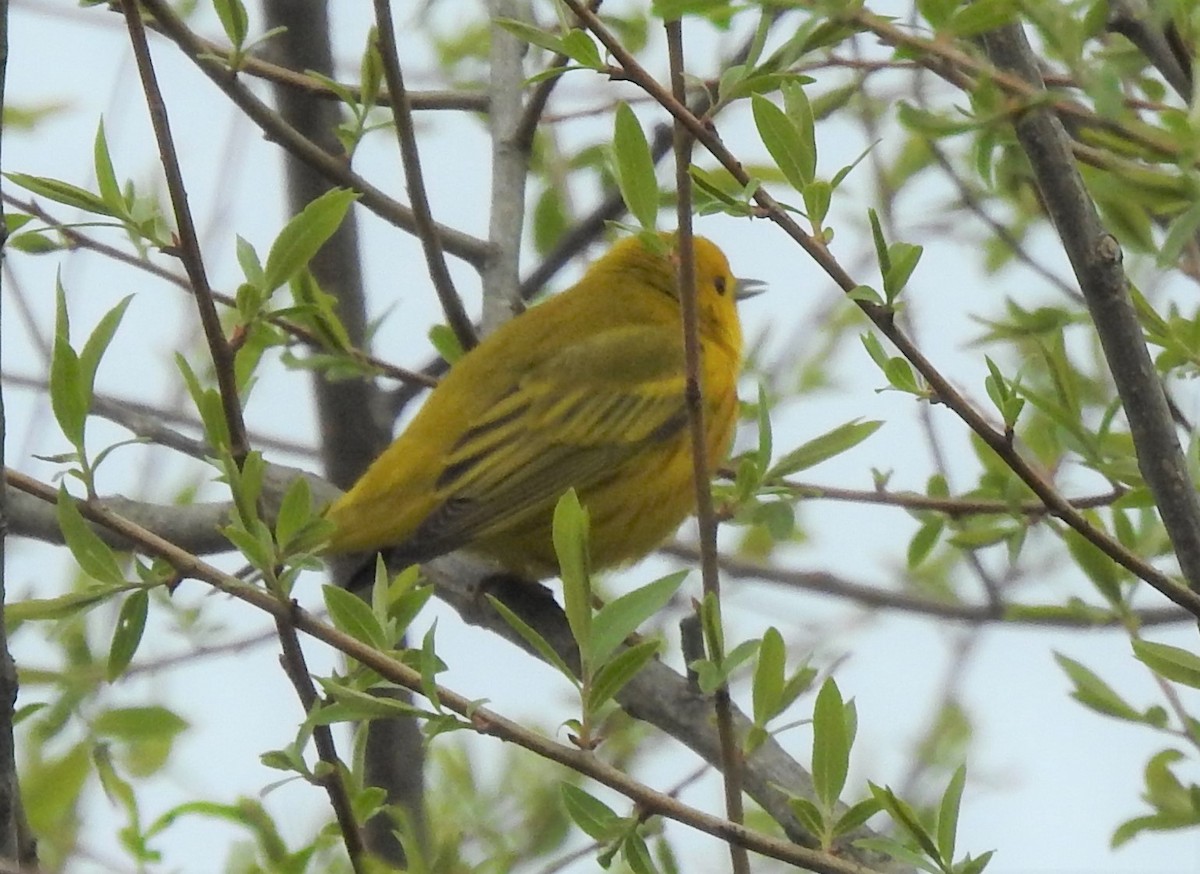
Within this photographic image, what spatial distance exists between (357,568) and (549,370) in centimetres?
94

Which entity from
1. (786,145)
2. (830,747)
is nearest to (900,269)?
(786,145)

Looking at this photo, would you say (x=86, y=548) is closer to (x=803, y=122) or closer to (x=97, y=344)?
(x=97, y=344)

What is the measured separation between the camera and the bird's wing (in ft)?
11.8

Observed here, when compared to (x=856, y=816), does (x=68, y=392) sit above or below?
above

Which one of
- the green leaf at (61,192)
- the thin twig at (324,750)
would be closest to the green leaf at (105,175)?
the green leaf at (61,192)

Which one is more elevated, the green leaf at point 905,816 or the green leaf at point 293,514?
the green leaf at point 293,514

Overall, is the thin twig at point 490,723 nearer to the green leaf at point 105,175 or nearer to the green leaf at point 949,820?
the green leaf at point 949,820

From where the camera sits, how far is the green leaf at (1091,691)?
Answer: 7.43 ft

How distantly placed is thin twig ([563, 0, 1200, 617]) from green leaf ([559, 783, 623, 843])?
0.60 m

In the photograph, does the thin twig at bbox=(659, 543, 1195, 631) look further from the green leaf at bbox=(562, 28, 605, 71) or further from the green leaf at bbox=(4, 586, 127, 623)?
the green leaf at bbox=(562, 28, 605, 71)

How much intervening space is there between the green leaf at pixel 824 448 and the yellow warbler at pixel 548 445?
0.82 m

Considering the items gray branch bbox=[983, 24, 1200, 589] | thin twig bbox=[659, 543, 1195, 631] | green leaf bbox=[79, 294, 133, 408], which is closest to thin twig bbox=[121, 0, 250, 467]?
green leaf bbox=[79, 294, 133, 408]

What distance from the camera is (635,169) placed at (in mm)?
2025

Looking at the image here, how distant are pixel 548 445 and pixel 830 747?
2.13 meters
